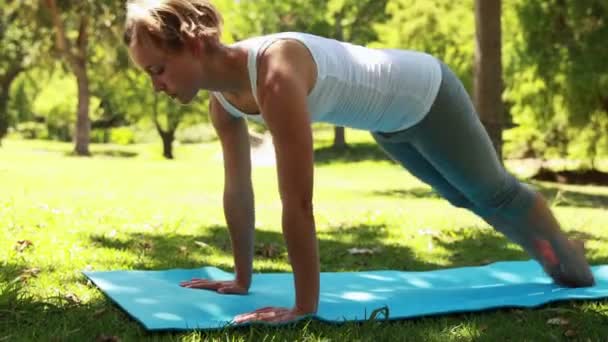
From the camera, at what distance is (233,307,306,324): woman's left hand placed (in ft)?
9.86

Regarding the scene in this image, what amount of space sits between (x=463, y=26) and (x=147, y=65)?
56.3 ft

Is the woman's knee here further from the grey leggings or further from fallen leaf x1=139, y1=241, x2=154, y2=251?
fallen leaf x1=139, y1=241, x2=154, y2=251

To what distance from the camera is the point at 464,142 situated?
11.7 feet

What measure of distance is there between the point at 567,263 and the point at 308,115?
69.0 inches

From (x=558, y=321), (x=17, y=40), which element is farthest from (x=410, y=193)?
(x=17, y=40)

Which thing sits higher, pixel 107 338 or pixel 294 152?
pixel 294 152

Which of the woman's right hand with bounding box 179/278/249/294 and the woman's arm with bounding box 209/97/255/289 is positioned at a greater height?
the woman's arm with bounding box 209/97/255/289

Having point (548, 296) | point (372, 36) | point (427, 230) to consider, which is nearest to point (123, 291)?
point (548, 296)

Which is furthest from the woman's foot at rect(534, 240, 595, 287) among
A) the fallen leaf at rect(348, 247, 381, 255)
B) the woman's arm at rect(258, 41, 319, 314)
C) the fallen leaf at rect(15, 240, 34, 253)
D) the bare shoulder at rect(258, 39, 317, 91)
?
the fallen leaf at rect(15, 240, 34, 253)

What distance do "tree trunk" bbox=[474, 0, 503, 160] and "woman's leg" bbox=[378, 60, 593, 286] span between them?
6729 mm

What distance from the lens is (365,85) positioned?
3.34 metres

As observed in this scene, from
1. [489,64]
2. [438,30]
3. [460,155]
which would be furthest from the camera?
[438,30]

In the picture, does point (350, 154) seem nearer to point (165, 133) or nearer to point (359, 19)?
point (359, 19)

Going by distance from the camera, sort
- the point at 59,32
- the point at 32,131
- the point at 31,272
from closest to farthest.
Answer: the point at 31,272 → the point at 59,32 → the point at 32,131
